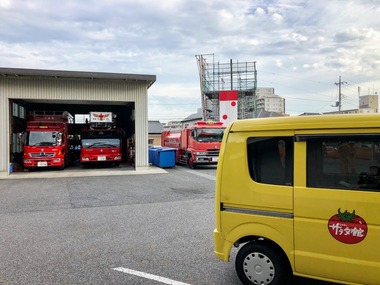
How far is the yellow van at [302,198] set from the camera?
3309 millimetres

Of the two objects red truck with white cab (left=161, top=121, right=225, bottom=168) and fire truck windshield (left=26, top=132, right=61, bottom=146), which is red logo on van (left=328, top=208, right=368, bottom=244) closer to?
red truck with white cab (left=161, top=121, right=225, bottom=168)

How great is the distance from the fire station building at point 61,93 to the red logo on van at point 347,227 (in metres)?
15.9

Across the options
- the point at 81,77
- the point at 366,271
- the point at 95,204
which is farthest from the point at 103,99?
the point at 366,271

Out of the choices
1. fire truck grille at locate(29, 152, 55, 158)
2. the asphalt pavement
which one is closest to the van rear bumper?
the asphalt pavement

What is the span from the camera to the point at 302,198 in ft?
11.6

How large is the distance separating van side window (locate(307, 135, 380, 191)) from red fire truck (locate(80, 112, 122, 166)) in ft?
55.1

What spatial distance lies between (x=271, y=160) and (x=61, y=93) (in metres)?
16.3

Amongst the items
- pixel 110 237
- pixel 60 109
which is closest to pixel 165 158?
pixel 60 109

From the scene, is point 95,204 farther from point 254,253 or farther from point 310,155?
point 310,155

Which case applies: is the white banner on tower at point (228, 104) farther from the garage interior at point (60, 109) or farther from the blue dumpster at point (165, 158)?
the garage interior at point (60, 109)

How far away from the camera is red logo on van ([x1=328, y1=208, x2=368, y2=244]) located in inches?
130

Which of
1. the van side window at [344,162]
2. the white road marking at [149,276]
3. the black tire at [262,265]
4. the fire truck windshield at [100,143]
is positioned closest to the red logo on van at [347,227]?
the van side window at [344,162]

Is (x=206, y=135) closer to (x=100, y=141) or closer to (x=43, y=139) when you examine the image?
(x=100, y=141)

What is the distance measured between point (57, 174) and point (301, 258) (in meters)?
15.7
